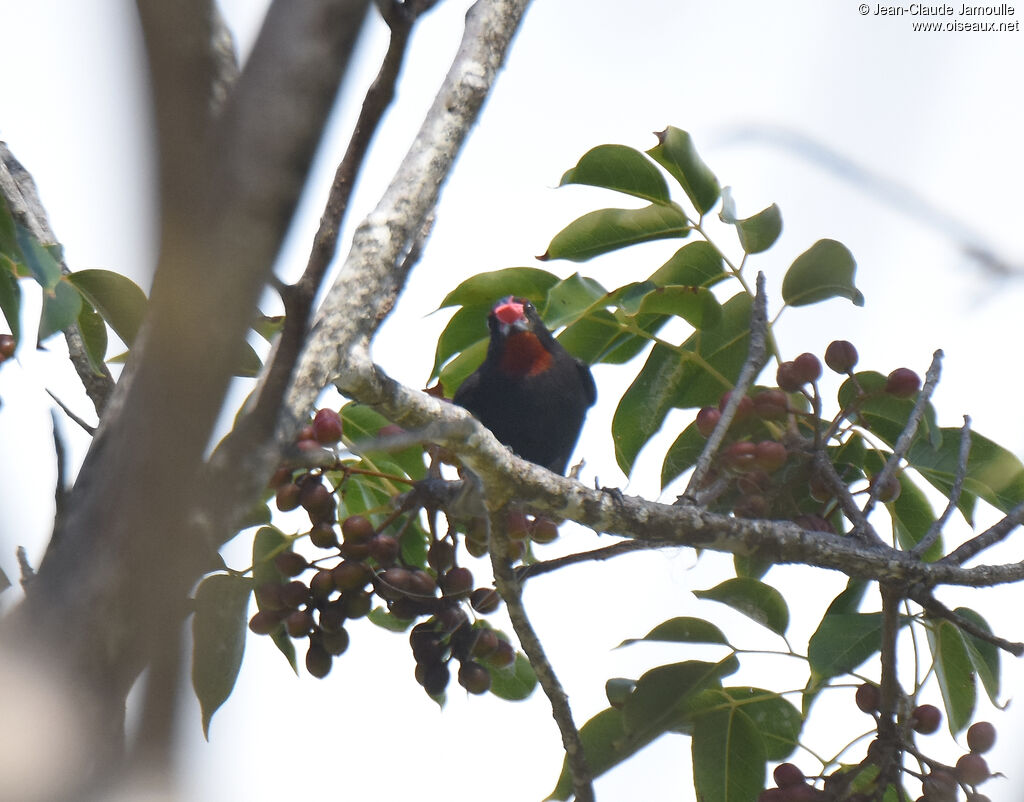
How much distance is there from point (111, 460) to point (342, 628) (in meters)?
1.72

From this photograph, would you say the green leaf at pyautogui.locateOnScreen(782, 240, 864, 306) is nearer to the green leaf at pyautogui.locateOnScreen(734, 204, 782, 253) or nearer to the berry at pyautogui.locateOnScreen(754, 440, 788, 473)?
the green leaf at pyautogui.locateOnScreen(734, 204, 782, 253)

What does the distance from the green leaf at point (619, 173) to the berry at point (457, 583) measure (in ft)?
3.05

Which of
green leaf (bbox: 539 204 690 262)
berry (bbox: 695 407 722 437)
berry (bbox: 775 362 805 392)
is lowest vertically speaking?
berry (bbox: 695 407 722 437)

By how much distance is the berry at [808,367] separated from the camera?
2416mm

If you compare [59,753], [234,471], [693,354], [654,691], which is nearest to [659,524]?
[654,691]

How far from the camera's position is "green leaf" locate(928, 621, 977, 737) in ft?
7.85

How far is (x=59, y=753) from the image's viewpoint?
0.51 meters

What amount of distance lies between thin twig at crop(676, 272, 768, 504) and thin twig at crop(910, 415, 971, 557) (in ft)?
1.56

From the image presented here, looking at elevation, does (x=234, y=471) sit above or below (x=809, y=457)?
below

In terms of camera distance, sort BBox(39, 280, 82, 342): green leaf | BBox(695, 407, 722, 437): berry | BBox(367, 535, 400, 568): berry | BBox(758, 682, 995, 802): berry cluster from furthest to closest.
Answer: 1. BBox(695, 407, 722, 437): berry
2. BBox(367, 535, 400, 568): berry
3. BBox(758, 682, 995, 802): berry cluster
4. BBox(39, 280, 82, 342): green leaf

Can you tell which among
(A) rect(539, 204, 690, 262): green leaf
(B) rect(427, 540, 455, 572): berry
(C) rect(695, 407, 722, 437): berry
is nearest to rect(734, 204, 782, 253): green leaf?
(A) rect(539, 204, 690, 262): green leaf

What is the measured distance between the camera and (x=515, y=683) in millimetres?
2730

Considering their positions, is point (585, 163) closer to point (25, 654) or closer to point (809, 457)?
point (809, 457)

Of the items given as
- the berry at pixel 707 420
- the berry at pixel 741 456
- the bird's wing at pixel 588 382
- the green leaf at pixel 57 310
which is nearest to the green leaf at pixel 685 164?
the berry at pixel 707 420
